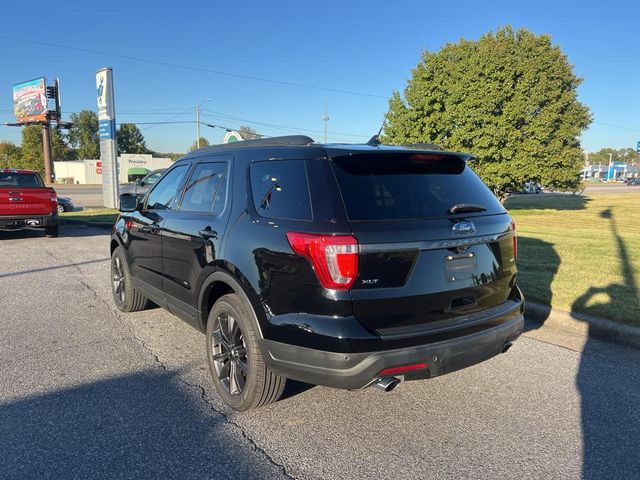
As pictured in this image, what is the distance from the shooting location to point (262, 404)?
3316mm

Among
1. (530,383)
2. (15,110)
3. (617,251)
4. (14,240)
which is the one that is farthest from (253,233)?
(15,110)

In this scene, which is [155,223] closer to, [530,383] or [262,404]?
[262,404]

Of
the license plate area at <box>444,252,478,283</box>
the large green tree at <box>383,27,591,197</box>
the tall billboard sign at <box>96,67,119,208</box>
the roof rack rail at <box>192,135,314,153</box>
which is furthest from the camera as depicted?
the tall billboard sign at <box>96,67,119,208</box>

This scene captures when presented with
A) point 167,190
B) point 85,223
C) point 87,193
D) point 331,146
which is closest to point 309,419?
point 331,146

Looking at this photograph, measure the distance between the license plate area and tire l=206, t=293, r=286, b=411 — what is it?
1281 millimetres

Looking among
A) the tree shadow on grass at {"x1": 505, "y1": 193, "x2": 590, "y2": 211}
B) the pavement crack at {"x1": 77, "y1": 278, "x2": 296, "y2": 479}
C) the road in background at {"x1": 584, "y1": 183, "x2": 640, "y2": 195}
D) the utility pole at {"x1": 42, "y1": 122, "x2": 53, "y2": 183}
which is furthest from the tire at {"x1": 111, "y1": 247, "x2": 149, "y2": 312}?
the utility pole at {"x1": 42, "y1": 122, "x2": 53, "y2": 183}

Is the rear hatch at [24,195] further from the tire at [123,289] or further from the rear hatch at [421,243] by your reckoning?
the rear hatch at [421,243]

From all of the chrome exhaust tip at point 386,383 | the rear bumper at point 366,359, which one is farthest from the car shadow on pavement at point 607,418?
the chrome exhaust tip at point 386,383

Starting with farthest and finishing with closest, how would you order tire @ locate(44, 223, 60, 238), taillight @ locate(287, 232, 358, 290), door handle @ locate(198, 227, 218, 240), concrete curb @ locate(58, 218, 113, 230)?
concrete curb @ locate(58, 218, 113, 230)
tire @ locate(44, 223, 60, 238)
door handle @ locate(198, 227, 218, 240)
taillight @ locate(287, 232, 358, 290)

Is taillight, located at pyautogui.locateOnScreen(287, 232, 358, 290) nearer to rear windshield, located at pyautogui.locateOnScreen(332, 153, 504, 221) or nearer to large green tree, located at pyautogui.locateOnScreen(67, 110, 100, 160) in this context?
rear windshield, located at pyautogui.locateOnScreen(332, 153, 504, 221)

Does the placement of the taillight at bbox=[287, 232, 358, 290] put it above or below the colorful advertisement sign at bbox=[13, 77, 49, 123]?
below

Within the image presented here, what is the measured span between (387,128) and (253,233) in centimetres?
1815

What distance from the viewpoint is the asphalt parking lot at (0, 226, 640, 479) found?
276 cm

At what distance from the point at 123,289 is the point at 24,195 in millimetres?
7825
